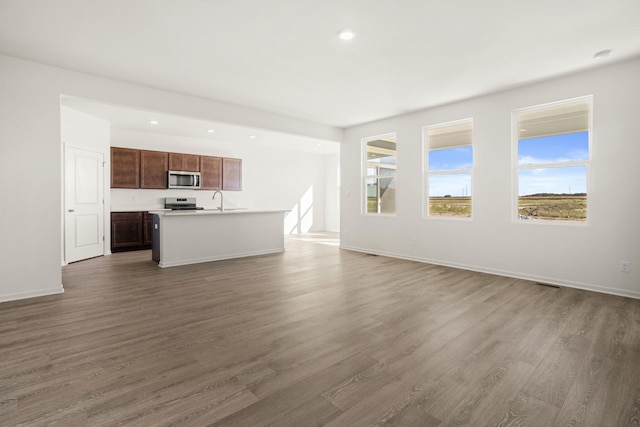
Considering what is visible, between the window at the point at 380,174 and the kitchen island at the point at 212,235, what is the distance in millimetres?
1997

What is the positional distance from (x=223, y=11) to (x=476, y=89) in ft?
12.0

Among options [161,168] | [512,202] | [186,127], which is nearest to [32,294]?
[186,127]

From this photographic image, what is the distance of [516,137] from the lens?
4.63 m

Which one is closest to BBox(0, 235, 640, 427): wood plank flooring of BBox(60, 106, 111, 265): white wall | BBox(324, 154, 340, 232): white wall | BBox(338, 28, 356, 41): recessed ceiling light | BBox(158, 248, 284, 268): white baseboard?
BBox(158, 248, 284, 268): white baseboard

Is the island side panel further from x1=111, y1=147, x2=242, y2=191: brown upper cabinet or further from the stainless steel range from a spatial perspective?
x1=111, y1=147, x2=242, y2=191: brown upper cabinet

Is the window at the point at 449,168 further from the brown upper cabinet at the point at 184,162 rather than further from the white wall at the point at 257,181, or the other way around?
the brown upper cabinet at the point at 184,162

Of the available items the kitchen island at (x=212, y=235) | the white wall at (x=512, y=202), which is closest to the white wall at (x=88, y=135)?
the kitchen island at (x=212, y=235)

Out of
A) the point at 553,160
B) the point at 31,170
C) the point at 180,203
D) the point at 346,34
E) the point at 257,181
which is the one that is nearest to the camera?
the point at 346,34

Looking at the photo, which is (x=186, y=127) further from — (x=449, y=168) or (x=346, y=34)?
(x=449, y=168)

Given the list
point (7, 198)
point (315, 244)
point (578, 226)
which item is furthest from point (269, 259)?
point (578, 226)

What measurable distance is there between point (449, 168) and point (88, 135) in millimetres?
6715

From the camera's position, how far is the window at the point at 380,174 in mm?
6547

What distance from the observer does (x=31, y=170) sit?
3666mm

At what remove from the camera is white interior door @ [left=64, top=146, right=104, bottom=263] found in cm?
559
